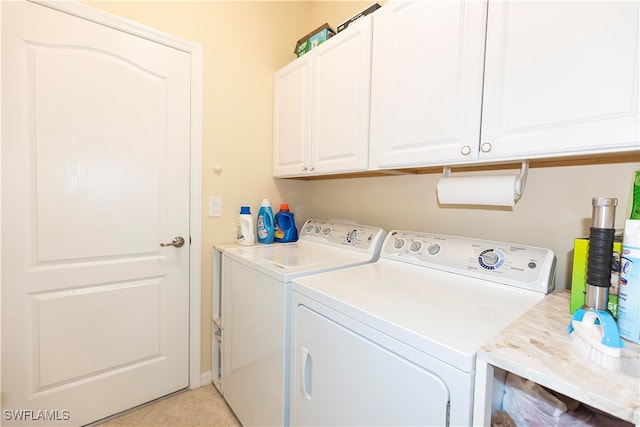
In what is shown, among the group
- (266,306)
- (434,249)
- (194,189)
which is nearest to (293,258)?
(266,306)

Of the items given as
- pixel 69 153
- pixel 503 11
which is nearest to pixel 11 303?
pixel 69 153

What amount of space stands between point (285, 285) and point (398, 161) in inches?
30.2

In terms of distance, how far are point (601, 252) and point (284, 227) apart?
173 cm

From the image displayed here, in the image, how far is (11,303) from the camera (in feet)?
4.60

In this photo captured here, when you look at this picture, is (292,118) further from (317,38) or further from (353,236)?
(353,236)

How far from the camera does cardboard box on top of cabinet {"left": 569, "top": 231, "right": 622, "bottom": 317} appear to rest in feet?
2.60

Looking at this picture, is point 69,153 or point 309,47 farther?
point 309,47

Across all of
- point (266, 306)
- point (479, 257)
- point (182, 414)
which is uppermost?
point (479, 257)

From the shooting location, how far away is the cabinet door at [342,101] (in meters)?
1.47

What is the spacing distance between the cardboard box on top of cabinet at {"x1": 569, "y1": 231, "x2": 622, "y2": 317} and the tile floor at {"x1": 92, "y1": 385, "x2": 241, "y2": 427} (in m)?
1.79

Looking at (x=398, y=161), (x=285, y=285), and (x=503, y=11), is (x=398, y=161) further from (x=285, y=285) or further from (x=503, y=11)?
(x=285, y=285)

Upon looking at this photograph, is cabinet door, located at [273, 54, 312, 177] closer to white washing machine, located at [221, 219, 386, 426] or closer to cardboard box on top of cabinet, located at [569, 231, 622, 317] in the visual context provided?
white washing machine, located at [221, 219, 386, 426]

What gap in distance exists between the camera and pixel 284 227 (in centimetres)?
217

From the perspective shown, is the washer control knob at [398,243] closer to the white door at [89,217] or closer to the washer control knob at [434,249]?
the washer control knob at [434,249]
